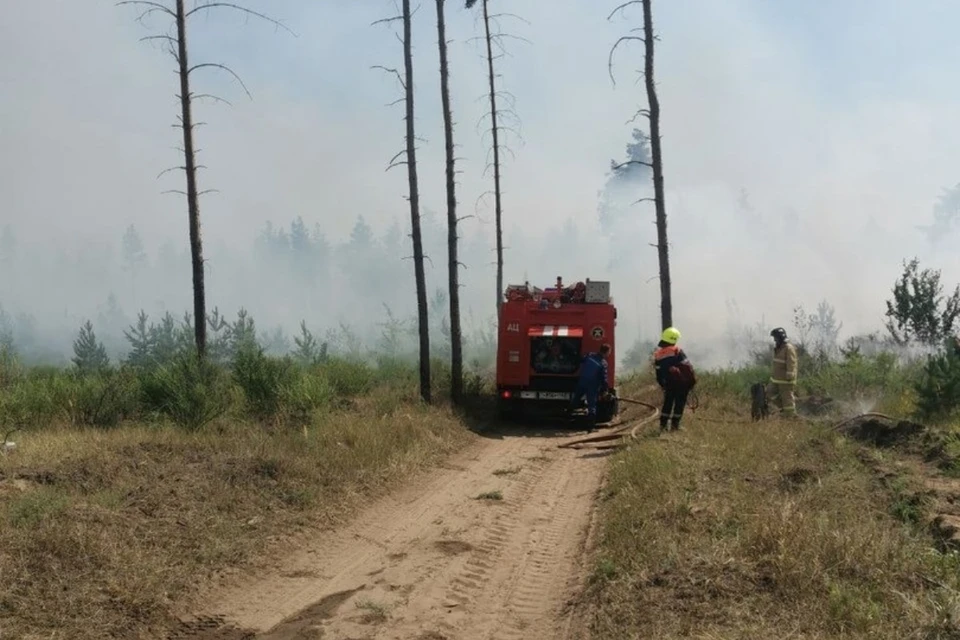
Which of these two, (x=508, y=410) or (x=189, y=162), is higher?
(x=189, y=162)

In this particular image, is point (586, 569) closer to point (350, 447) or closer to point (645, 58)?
point (350, 447)

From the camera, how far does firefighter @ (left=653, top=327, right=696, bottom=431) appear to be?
1321cm

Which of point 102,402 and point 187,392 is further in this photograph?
point 102,402

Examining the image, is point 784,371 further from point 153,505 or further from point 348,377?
point 153,505

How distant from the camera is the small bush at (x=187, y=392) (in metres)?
11.8

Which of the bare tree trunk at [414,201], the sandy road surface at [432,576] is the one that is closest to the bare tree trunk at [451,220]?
the bare tree trunk at [414,201]

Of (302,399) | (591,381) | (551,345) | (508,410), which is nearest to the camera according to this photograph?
(302,399)

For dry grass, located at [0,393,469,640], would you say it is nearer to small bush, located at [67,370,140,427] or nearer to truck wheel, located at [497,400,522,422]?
small bush, located at [67,370,140,427]

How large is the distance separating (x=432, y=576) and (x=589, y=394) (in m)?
9.60

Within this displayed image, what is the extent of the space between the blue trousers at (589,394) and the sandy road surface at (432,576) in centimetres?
566

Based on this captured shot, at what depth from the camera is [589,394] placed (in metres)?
15.7

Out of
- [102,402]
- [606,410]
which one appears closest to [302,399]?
[102,402]

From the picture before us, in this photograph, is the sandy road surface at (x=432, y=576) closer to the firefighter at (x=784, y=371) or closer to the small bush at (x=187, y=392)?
the small bush at (x=187, y=392)

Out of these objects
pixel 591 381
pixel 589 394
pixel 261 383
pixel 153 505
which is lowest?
pixel 589 394
